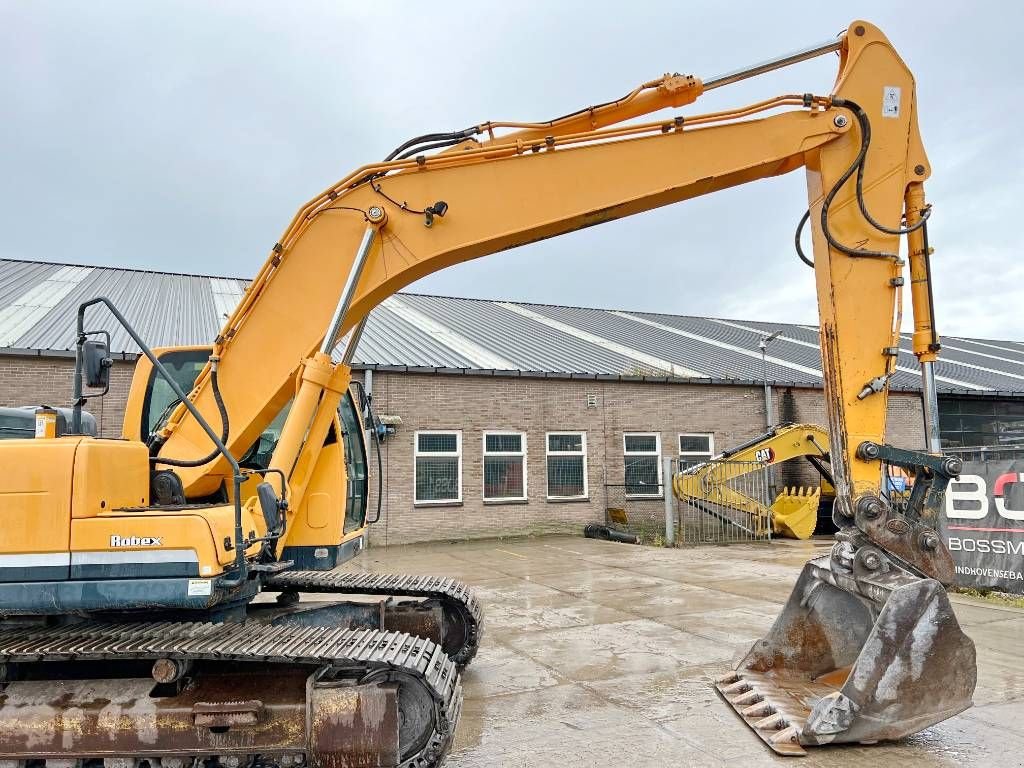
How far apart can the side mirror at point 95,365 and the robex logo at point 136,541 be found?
79cm

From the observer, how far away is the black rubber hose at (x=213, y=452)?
14.8 feet

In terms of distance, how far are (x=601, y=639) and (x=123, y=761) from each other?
4.32m

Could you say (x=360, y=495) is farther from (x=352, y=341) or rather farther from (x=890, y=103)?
(x=890, y=103)

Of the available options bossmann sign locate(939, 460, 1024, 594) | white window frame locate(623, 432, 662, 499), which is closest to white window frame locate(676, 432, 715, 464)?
white window frame locate(623, 432, 662, 499)

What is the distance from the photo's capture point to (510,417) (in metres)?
16.7

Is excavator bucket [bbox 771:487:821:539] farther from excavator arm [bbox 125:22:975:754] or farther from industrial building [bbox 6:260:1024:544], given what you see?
excavator arm [bbox 125:22:975:754]

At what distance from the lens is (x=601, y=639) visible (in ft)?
23.1

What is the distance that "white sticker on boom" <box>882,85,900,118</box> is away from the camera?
494cm

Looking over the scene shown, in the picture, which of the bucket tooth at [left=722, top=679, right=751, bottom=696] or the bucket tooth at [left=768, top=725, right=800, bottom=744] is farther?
the bucket tooth at [left=722, top=679, right=751, bottom=696]

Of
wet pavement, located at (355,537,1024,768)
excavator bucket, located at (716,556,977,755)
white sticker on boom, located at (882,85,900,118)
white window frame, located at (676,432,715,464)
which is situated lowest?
wet pavement, located at (355,537,1024,768)

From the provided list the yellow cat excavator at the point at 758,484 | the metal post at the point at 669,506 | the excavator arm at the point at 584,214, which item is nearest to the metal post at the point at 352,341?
the excavator arm at the point at 584,214

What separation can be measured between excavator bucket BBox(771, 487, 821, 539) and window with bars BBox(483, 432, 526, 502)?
546 cm

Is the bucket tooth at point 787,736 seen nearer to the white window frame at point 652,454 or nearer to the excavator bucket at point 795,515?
the excavator bucket at point 795,515

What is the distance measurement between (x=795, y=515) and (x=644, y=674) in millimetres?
11177
